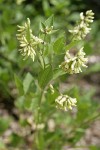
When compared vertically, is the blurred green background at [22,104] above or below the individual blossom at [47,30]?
above

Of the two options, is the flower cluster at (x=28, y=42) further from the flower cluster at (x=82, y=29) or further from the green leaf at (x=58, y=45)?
the flower cluster at (x=82, y=29)

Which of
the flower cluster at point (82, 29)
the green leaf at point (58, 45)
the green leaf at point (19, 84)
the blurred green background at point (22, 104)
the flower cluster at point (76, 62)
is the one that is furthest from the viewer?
the blurred green background at point (22, 104)

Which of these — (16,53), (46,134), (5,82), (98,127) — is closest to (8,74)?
(5,82)

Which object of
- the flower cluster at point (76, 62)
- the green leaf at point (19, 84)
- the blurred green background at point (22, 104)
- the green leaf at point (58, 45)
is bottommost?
the flower cluster at point (76, 62)

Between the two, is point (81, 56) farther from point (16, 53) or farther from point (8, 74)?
point (16, 53)

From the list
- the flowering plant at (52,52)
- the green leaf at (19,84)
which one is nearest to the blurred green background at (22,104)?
the green leaf at (19,84)

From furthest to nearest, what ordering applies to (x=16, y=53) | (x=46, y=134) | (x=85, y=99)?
(x=16, y=53)
(x=85, y=99)
(x=46, y=134)
